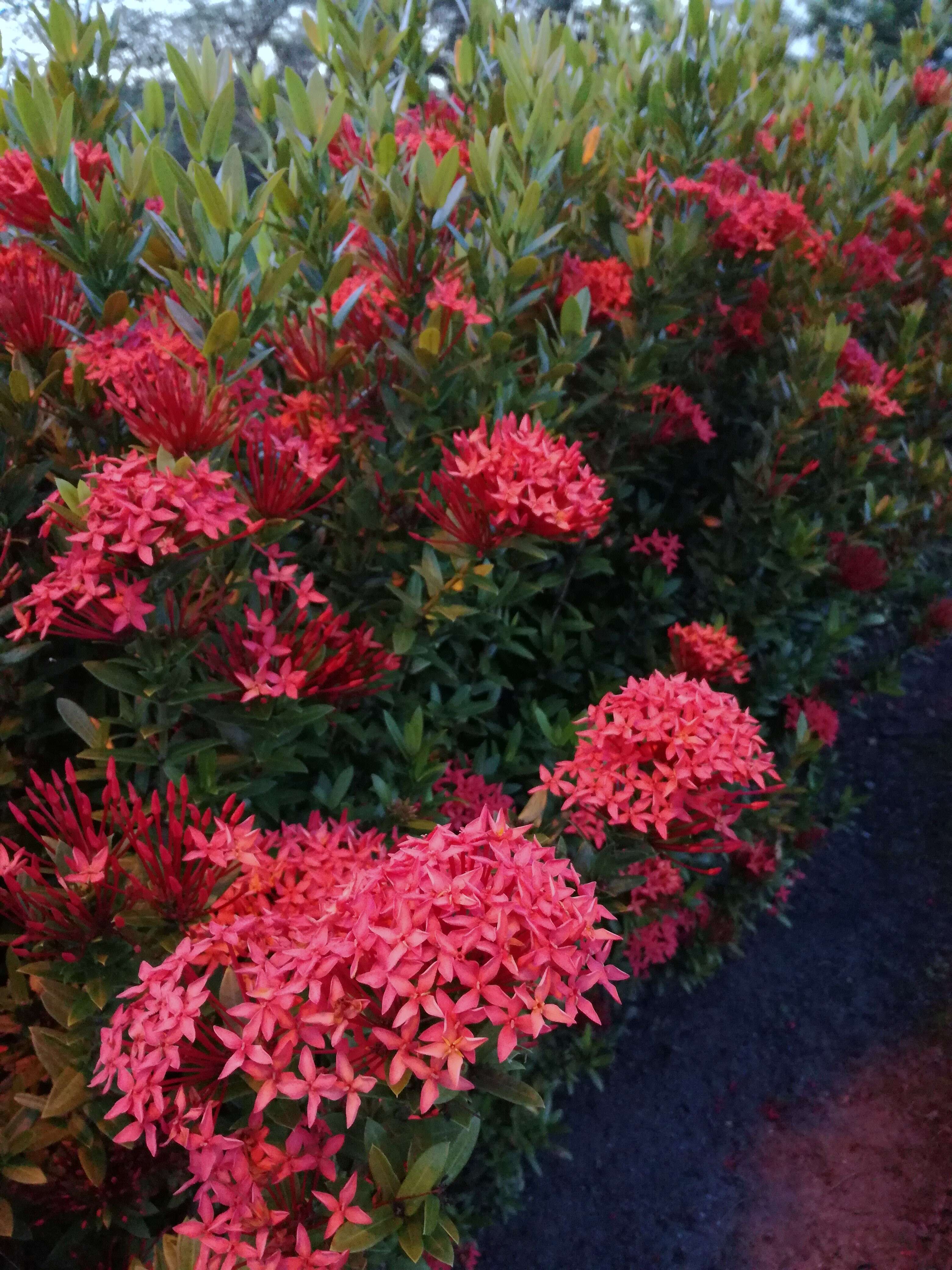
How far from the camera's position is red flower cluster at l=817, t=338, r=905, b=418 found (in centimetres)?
266

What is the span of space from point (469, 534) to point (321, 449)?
16.3 inches

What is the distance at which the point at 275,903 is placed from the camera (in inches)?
50.0

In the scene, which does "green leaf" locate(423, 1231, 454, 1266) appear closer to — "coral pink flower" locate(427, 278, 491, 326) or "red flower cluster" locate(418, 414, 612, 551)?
"red flower cluster" locate(418, 414, 612, 551)

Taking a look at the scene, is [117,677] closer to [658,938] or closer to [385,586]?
[385,586]

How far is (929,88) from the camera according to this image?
12.7ft

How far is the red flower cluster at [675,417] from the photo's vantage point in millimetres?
2531

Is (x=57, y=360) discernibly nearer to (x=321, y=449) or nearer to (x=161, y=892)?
(x=321, y=449)

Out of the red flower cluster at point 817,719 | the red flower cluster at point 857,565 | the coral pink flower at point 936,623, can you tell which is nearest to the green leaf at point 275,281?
the red flower cluster at point 857,565

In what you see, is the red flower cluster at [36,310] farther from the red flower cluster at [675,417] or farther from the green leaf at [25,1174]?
the red flower cluster at [675,417]

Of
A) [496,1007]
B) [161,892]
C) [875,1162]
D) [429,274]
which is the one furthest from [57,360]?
[875,1162]

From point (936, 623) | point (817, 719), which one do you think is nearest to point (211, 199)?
point (817, 719)

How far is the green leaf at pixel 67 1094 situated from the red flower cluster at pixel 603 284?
2.10 m

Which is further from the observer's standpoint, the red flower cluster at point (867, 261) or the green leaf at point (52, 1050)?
the red flower cluster at point (867, 261)

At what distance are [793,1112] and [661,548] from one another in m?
2.06
